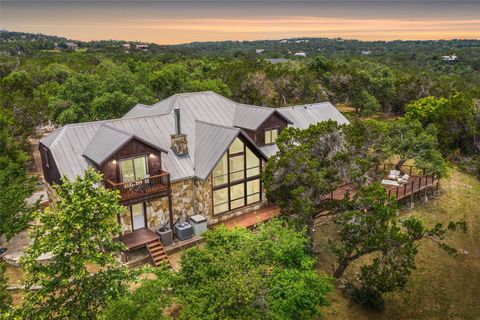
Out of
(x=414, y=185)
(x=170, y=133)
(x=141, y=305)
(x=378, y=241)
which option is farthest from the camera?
(x=414, y=185)

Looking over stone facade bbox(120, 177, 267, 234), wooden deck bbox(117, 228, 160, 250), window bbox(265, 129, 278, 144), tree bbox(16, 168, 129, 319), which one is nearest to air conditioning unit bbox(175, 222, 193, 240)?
stone facade bbox(120, 177, 267, 234)

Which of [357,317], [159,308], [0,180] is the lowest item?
[357,317]

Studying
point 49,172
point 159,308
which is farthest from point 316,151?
point 49,172

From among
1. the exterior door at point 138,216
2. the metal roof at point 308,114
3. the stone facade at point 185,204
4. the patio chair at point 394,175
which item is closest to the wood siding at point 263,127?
the metal roof at point 308,114

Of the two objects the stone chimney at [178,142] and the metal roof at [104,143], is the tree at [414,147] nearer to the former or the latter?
the stone chimney at [178,142]

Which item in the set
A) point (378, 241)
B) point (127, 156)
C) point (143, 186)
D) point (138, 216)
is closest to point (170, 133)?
point (127, 156)

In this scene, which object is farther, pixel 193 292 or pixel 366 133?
pixel 366 133

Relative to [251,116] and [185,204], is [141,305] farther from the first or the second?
[251,116]

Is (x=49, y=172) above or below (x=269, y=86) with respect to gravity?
below

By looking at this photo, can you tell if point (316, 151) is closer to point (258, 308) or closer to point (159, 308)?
point (258, 308)
